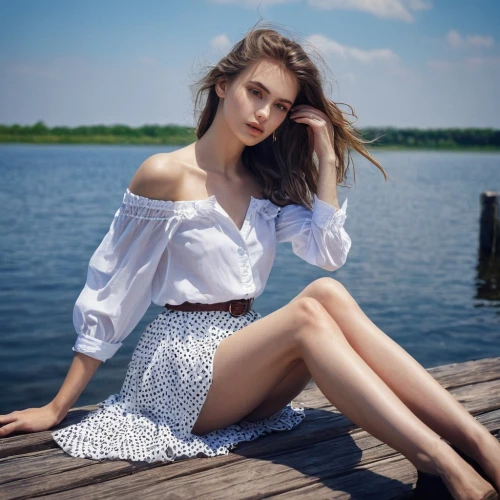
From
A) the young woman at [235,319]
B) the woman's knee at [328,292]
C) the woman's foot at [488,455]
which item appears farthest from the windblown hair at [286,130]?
the woman's foot at [488,455]

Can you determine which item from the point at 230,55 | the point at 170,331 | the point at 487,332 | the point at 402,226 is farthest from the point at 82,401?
the point at 402,226

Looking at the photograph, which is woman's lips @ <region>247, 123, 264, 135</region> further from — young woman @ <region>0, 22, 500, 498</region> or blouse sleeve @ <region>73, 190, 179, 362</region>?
blouse sleeve @ <region>73, 190, 179, 362</region>

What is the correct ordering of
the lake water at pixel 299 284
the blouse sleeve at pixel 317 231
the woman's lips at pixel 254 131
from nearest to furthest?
the woman's lips at pixel 254 131
the blouse sleeve at pixel 317 231
the lake water at pixel 299 284

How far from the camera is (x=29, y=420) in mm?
2480

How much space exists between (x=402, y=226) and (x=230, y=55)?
13776 millimetres

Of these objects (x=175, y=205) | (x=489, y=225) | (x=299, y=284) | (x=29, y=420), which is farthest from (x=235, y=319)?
(x=489, y=225)

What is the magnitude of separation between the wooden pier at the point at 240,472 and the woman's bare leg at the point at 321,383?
7.7 inches

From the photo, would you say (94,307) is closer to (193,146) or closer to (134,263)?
(134,263)

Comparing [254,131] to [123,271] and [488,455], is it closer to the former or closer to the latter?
[123,271]

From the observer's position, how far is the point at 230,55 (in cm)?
274

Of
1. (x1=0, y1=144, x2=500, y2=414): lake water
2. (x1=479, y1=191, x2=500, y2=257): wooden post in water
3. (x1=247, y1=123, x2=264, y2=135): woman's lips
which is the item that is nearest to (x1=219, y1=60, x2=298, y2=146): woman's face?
(x1=247, y1=123, x2=264, y2=135): woman's lips

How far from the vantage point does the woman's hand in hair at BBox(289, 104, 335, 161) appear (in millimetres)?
2885

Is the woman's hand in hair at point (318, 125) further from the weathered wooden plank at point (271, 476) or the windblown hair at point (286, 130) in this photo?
the weathered wooden plank at point (271, 476)

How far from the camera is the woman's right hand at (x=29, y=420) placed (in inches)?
96.0
